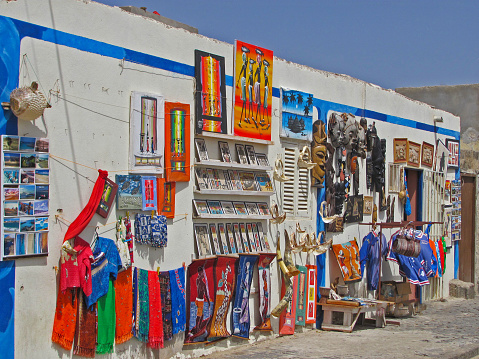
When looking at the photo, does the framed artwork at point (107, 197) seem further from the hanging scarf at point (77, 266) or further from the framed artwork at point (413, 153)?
the framed artwork at point (413, 153)

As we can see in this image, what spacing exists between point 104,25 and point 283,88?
3.36 metres

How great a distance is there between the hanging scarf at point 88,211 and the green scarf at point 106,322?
730 mm

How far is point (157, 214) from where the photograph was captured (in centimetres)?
738

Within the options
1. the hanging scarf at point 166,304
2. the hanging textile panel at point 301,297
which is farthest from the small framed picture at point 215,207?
the hanging textile panel at point 301,297

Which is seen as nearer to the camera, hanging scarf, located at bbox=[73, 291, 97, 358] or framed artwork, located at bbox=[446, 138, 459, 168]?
hanging scarf, located at bbox=[73, 291, 97, 358]

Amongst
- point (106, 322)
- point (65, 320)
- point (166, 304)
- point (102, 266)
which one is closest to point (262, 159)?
point (166, 304)

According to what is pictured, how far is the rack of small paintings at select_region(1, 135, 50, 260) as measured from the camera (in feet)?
18.9

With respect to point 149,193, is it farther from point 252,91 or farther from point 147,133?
point 252,91

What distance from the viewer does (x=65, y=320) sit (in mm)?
6227

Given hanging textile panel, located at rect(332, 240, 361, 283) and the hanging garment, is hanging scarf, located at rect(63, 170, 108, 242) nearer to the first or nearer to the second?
hanging textile panel, located at rect(332, 240, 361, 283)

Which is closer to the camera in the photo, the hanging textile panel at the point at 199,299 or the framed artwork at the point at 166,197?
the framed artwork at the point at 166,197

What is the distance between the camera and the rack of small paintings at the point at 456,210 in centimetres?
1522

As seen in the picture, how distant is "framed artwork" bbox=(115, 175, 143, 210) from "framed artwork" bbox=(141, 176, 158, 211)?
0.16ft

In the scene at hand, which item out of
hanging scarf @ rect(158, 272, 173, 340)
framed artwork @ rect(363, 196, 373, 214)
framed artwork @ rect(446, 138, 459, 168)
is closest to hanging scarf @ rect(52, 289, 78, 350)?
hanging scarf @ rect(158, 272, 173, 340)
